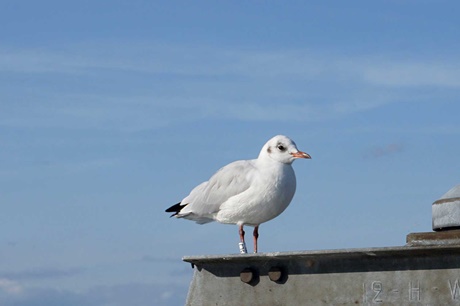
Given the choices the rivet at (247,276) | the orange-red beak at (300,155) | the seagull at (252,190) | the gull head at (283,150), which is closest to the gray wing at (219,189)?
the seagull at (252,190)

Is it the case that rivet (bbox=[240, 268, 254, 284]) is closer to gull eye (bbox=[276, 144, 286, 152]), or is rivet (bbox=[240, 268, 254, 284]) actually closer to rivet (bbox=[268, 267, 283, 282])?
rivet (bbox=[268, 267, 283, 282])

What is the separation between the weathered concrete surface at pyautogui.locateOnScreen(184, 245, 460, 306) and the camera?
6.77m

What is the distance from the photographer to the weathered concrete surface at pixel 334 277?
677 centimetres

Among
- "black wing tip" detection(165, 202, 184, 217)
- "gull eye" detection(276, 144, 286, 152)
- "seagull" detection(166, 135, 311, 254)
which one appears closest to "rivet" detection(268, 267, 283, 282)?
"seagull" detection(166, 135, 311, 254)

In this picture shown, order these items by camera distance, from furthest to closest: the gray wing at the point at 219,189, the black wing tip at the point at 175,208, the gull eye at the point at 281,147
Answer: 1. the black wing tip at the point at 175,208
2. the gray wing at the point at 219,189
3. the gull eye at the point at 281,147

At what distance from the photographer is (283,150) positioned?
1134 cm

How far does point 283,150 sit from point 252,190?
2.07ft

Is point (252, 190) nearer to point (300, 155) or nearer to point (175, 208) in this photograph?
point (300, 155)

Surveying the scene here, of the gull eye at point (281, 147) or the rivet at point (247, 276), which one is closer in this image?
the rivet at point (247, 276)

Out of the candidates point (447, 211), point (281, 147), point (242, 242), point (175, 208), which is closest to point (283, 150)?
point (281, 147)

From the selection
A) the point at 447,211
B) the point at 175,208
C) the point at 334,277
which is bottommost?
the point at 334,277

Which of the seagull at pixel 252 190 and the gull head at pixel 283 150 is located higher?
the gull head at pixel 283 150

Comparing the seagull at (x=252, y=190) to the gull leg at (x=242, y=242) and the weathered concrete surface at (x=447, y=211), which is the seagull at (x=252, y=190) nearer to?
the gull leg at (x=242, y=242)

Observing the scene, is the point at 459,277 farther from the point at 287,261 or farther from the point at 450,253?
the point at 287,261
